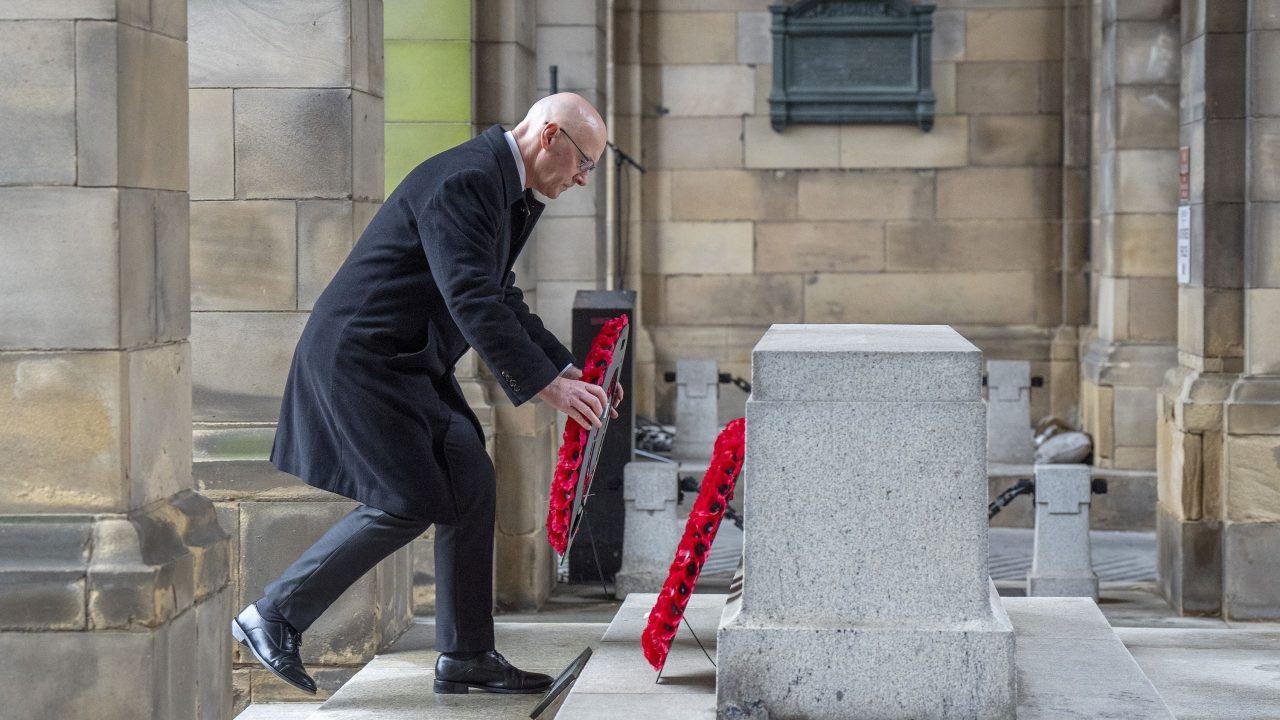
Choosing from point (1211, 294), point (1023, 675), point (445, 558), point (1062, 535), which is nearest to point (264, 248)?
point (445, 558)

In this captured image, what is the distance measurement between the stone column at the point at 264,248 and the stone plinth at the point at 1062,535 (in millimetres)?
4159

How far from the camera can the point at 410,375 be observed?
519 centimetres

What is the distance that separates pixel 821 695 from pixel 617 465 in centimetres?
573

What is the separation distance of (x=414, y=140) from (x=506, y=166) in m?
4.22

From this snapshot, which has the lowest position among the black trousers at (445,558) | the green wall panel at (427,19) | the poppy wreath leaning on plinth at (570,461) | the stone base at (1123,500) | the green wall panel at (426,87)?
the stone base at (1123,500)

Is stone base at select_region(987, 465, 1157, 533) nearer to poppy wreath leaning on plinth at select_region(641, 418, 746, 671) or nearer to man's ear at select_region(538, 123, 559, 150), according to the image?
poppy wreath leaning on plinth at select_region(641, 418, 746, 671)

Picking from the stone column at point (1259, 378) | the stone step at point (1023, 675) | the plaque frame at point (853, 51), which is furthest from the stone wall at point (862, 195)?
the stone step at point (1023, 675)

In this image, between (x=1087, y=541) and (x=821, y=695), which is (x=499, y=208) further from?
(x=1087, y=541)

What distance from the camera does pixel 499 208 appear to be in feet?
16.8

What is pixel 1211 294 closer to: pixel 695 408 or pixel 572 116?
pixel 695 408

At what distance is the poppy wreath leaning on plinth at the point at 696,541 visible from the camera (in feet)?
16.3

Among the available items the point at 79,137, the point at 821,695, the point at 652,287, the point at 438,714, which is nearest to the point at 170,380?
the point at 79,137

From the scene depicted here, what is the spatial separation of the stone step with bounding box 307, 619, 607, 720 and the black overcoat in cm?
62

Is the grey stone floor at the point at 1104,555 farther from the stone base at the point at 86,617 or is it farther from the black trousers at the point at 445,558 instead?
the stone base at the point at 86,617
